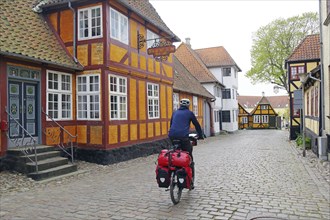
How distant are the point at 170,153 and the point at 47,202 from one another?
2.62 m

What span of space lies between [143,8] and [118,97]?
5.67 metres

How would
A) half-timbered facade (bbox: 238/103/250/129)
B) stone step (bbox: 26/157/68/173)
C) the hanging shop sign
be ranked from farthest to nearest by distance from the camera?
half-timbered facade (bbox: 238/103/250/129)
the hanging shop sign
stone step (bbox: 26/157/68/173)

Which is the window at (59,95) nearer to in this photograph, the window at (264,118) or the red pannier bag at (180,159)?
the red pannier bag at (180,159)

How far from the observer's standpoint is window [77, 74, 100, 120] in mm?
11523

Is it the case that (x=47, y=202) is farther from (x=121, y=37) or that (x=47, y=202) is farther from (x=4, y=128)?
(x=121, y=37)

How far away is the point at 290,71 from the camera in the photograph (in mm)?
22578

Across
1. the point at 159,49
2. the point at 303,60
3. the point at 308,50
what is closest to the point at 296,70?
the point at 303,60

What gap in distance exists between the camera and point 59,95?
11219 millimetres

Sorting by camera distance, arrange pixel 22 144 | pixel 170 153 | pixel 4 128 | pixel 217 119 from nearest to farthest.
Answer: pixel 170 153 < pixel 4 128 < pixel 22 144 < pixel 217 119

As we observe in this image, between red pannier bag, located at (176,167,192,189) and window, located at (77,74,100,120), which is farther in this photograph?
window, located at (77,74,100,120)

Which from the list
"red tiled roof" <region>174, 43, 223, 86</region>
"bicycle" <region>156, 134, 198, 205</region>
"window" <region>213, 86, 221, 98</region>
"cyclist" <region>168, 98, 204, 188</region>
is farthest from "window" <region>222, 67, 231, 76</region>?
"bicycle" <region>156, 134, 198, 205</region>

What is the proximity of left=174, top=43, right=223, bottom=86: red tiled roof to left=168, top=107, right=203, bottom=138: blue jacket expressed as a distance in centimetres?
2506

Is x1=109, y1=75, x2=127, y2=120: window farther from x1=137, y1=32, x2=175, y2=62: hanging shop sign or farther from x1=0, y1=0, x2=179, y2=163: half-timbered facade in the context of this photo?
x1=137, y1=32, x2=175, y2=62: hanging shop sign

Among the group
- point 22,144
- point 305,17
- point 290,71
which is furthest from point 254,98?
point 22,144
